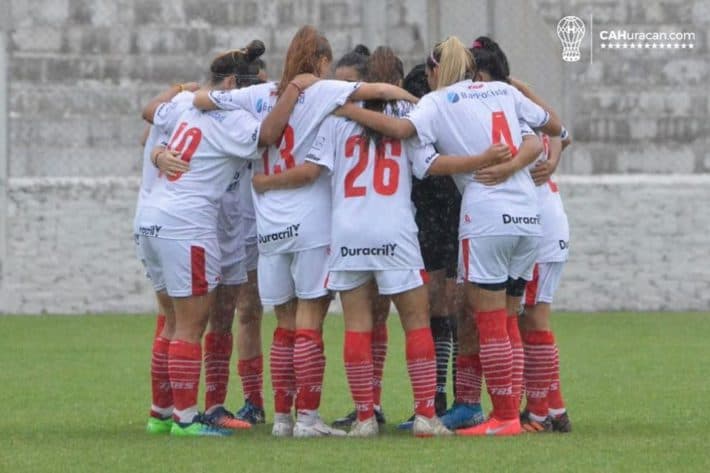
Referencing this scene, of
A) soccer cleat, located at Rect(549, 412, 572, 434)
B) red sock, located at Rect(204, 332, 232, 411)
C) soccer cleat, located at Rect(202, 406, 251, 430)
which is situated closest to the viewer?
soccer cleat, located at Rect(549, 412, 572, 434)

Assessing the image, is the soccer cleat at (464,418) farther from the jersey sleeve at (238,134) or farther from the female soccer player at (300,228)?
the jersey sleeve at (238,134)

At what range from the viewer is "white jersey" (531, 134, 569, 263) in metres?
8.84

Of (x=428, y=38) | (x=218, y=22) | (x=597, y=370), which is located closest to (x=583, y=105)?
(x=428, y=38)

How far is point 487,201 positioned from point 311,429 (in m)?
1.39

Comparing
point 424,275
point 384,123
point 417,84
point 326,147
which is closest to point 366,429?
point 424,275

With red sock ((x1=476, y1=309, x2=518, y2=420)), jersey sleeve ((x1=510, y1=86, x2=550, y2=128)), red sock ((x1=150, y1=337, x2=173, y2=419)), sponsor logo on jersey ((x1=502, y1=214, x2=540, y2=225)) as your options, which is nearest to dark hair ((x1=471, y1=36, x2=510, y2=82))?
jersey sleeve ((x1=510, y1=86, x2=550, y2=128))

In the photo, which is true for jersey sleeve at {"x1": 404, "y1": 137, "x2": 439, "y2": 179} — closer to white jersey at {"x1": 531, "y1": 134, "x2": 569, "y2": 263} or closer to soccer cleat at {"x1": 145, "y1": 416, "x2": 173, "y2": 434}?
white jersey at {"x1": 531, "y1": 134, "x2": 569, "y2": 263}

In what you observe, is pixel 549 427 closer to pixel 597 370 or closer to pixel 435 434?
pixel 435 434

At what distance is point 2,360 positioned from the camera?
12.9 meters

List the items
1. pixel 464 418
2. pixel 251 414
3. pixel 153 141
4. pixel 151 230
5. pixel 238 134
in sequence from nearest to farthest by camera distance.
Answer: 1. pixel 238 134
2. pixel 151 230
3. pixel 464 418
4. pixel 153 141
5. pixel 251 414

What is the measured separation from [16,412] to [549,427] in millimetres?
3032

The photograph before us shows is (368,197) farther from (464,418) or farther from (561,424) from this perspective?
(561,424)

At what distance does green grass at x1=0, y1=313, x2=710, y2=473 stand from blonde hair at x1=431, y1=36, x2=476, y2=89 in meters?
1.73

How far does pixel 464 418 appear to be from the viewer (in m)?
8.83
